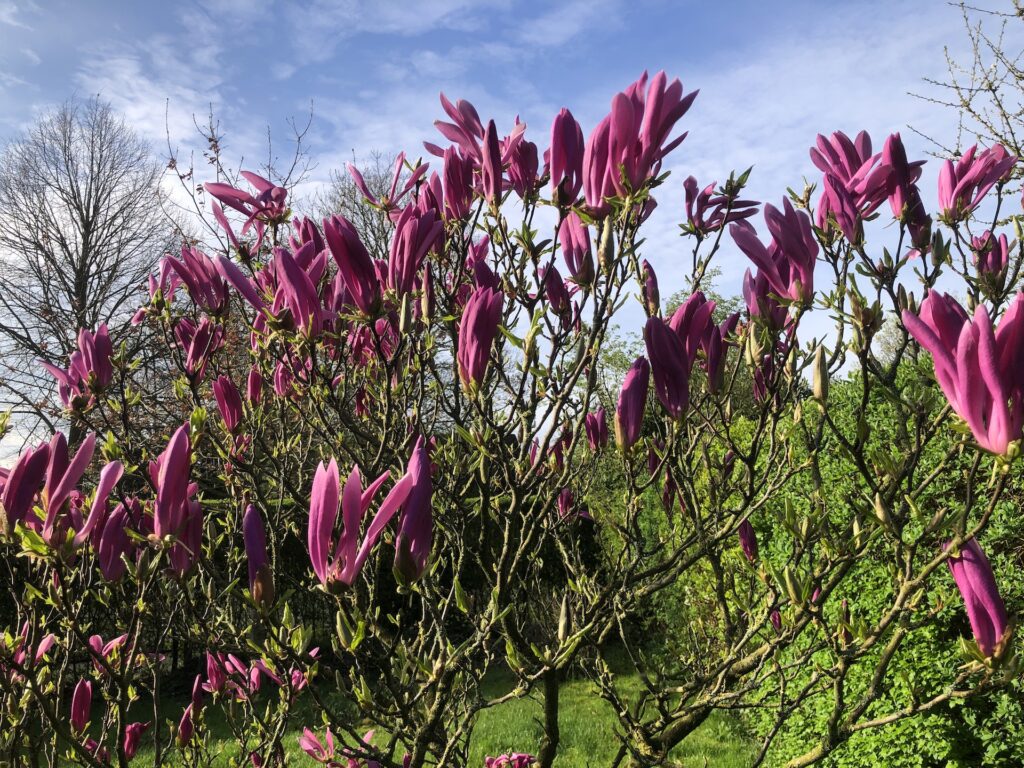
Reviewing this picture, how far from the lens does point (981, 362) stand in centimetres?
84

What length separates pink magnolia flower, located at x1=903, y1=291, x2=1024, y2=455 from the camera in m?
0.83

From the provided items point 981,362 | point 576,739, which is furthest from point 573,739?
point 981,362

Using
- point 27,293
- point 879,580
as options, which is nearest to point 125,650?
point 879,580

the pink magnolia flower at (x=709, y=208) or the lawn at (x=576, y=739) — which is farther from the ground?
the pink magnolia flower at (x=709, y=208)

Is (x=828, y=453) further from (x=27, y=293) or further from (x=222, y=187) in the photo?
(x=27, y=293)

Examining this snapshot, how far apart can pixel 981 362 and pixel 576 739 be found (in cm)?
600

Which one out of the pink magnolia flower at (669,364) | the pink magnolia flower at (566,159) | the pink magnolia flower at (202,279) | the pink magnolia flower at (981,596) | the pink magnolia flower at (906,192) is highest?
the pink magnolia flower at (202,279)

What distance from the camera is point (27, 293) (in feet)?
45.1

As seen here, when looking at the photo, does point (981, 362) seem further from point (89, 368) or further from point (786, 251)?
point (89, 368)

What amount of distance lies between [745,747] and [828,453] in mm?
3423

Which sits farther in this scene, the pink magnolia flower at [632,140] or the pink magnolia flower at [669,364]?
the pink magnolia flower at [669,364]

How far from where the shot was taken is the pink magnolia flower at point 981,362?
0.83 metres

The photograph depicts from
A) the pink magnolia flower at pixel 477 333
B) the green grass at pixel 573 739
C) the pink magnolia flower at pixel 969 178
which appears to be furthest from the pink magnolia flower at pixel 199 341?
the green grass at pixel 573 739

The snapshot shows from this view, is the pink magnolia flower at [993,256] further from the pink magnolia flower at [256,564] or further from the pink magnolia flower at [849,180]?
the pink magnolia flower at [256,564]
